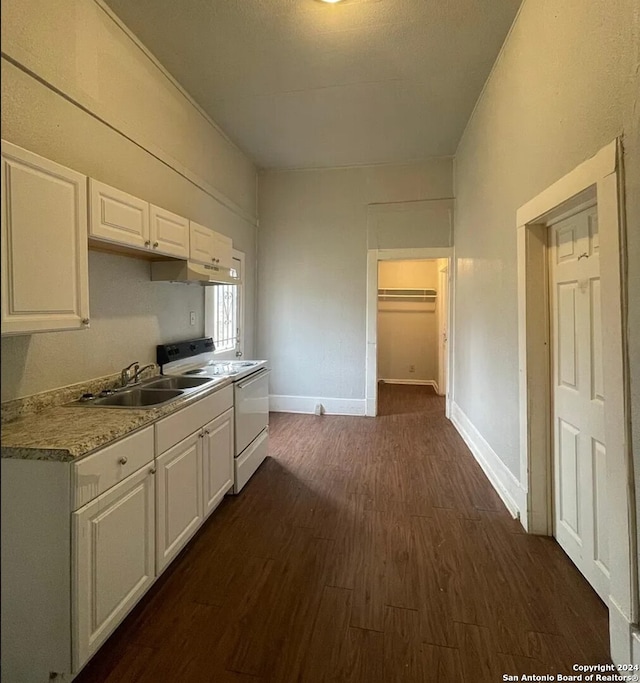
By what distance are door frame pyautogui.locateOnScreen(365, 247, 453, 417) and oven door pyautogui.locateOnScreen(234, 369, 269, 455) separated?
1927 millimetres

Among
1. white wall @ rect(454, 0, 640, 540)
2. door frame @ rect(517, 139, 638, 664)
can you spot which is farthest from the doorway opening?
door frame @ rect(517, 139, 638, 664)

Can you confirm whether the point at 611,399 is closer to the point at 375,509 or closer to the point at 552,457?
the point at 552,457

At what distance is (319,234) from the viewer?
5152 mm

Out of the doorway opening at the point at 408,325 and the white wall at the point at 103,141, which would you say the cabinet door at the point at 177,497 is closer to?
the white wall at the point at 103,141

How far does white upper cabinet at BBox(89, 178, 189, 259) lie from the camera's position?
6.25 feet

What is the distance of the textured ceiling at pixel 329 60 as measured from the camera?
2498 mm

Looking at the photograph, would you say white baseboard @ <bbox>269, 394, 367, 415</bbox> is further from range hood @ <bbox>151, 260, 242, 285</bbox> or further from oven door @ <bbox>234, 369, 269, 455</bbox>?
range hood @ <bbox>151, 260, 242, 285</bbox>

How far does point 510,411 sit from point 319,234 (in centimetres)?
337

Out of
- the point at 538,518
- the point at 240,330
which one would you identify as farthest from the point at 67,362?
→ the point at 538,518

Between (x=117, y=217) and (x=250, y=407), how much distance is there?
169 centimetres

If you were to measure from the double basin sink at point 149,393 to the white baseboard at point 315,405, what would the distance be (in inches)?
101

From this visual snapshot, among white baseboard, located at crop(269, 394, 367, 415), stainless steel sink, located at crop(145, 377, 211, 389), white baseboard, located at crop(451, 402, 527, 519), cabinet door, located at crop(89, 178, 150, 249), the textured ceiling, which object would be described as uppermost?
the textured ceiling

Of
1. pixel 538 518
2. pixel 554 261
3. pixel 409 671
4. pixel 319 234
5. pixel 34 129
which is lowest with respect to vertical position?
pixel 409 671

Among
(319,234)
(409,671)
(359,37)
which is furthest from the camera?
(319,234)
